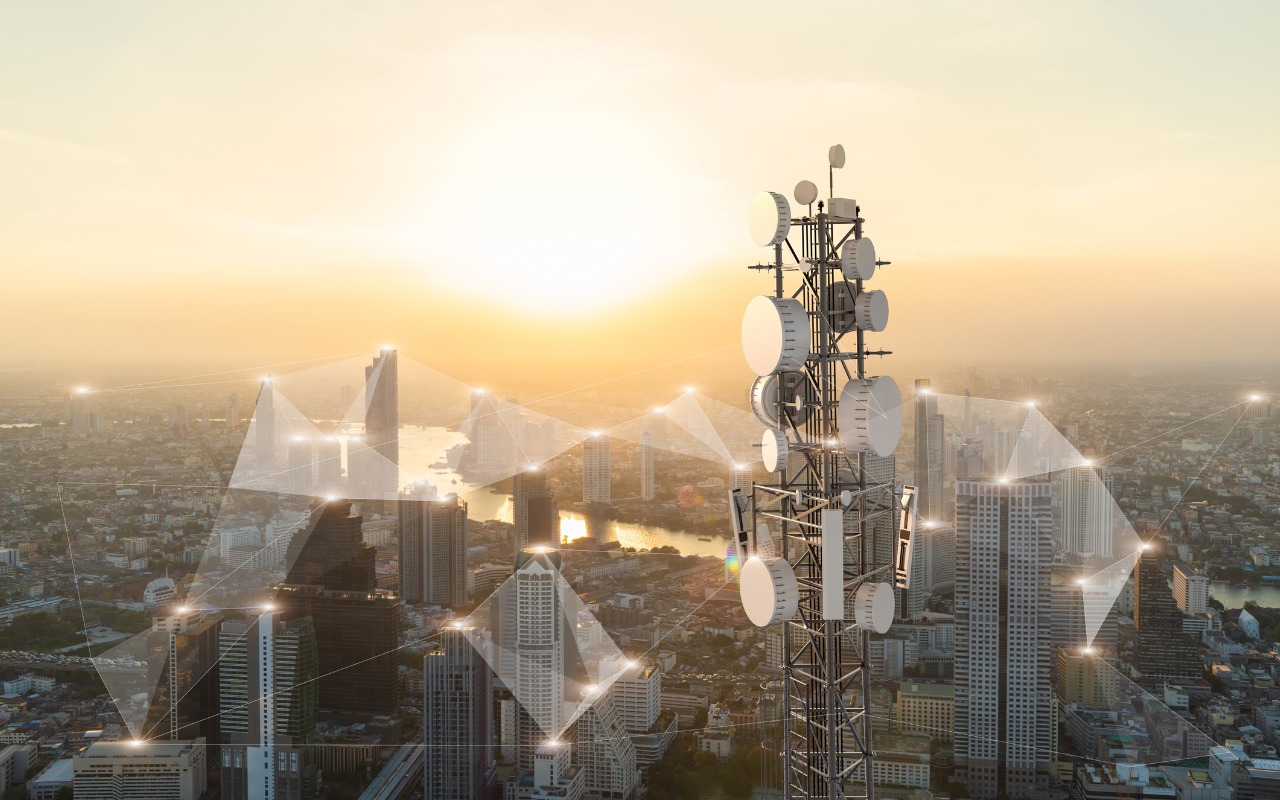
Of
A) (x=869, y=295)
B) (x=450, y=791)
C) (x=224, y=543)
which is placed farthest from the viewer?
(x=450, y=791)

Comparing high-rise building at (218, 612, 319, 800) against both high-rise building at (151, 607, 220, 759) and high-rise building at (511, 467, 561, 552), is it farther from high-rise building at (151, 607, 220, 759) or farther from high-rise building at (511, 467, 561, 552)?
high-rise building at (511, 467, 561, 552)

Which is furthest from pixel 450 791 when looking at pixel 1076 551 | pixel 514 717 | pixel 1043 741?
pixel 1076 551

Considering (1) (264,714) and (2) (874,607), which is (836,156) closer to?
(2) (874,607)

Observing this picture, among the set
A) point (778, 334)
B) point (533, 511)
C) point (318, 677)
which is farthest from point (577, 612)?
point (778, 334)

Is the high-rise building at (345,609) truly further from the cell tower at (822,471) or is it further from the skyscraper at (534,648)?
the cell tower at (822,471)

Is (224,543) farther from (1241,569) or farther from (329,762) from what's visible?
(1241,569)
